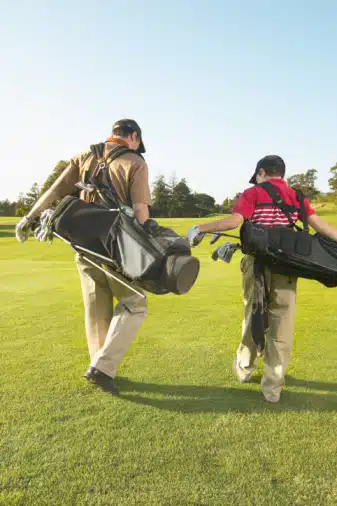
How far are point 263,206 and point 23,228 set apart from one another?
1854 millimetres

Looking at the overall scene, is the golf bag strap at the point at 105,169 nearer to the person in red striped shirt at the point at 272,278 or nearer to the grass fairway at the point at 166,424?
the person in red striped shirt at the point at 272,278

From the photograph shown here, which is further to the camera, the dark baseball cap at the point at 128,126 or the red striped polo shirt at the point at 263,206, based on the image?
the dark baseball cap at the point at 128,126

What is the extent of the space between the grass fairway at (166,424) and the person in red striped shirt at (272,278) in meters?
0.18

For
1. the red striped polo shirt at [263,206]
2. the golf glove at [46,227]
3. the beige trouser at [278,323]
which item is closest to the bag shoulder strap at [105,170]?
the golf glove at [46,227]

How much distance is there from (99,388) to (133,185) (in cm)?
150

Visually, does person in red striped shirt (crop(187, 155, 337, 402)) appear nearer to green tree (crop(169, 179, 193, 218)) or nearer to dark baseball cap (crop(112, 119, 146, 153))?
dark baseball cap (crop(112, 119, 146, 153))

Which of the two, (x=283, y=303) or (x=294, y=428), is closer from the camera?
(x=294, y=428)

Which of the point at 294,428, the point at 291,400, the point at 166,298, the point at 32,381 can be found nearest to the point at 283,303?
the point at 291,400

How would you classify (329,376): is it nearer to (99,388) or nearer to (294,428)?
(294,428)

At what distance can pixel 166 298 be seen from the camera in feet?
24.9

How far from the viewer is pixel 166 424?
3139 millimetres

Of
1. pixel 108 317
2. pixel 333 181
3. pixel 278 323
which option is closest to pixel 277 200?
pixel 278 323

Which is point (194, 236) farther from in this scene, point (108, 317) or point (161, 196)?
point (161, 196)

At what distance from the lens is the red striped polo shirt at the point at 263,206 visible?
12.2 ft
